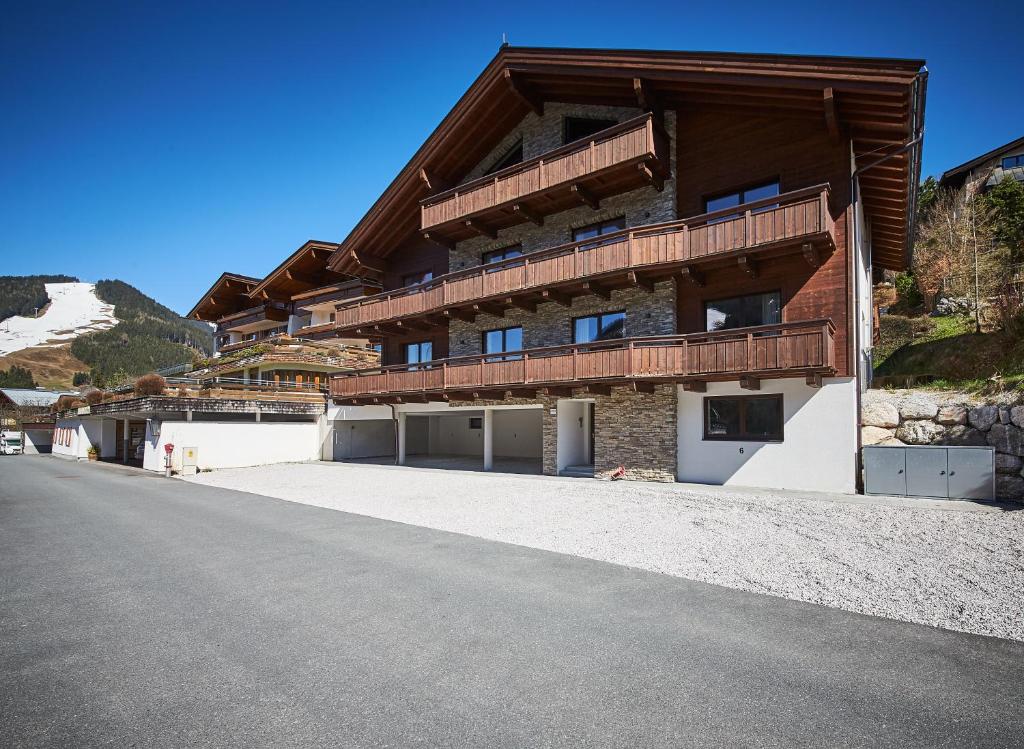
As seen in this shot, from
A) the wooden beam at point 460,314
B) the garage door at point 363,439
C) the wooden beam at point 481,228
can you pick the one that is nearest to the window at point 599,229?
the wooden beam at point 481,228

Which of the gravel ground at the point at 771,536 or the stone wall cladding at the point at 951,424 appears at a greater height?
the stone wall cladding at the point at 951,424

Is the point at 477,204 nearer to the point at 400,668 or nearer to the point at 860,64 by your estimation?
the point at 860,64

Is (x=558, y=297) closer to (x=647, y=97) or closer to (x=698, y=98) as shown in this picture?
(x=647, y=97)

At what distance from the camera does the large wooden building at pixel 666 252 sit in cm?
1641

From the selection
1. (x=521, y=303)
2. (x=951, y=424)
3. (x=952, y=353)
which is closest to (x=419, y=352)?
(x=521, y=303)

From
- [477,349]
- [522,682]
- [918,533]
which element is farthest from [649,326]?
[522,682]

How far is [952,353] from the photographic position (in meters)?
19.9

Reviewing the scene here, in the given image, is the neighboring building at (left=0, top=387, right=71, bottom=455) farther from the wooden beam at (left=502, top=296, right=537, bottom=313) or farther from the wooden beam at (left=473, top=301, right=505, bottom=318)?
the wooden beam at (left=502, top=296, right=537, bottom=313)

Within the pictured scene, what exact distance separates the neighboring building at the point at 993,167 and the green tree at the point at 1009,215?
15.0 meters

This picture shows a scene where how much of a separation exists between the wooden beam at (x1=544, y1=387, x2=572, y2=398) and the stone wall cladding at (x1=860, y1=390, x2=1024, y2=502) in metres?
9.63

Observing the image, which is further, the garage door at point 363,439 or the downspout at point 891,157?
the garage door at point 363,439

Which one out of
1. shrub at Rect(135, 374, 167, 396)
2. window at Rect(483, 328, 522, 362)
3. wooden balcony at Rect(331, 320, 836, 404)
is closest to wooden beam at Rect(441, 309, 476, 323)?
window at Rect(483, 328, 522, 362)

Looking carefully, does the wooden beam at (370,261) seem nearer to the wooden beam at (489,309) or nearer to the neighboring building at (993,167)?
the wooden beam at (489,309)

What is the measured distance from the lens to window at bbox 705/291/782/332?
708 inches
